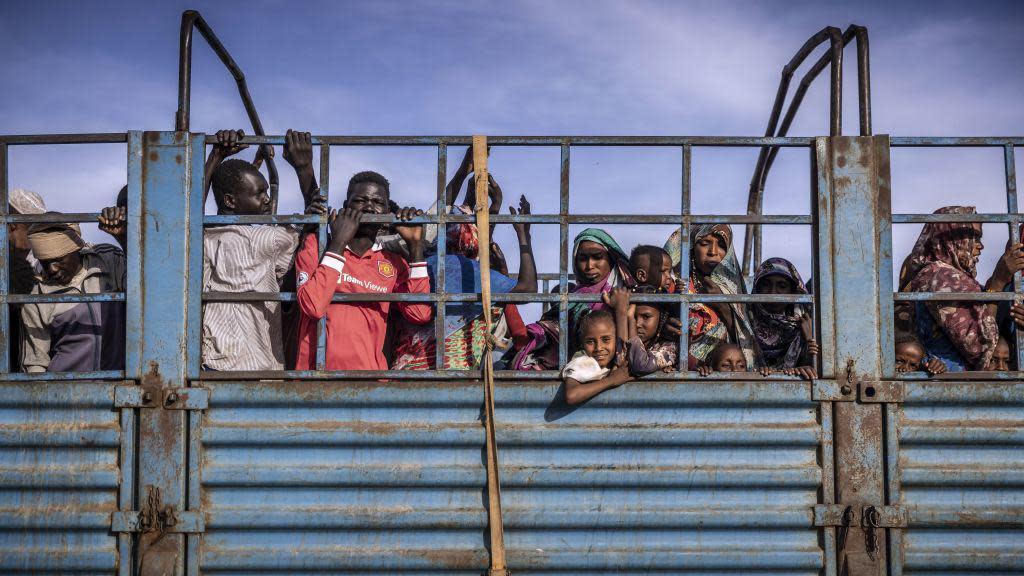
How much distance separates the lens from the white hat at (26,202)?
3.81m

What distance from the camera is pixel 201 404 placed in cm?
302

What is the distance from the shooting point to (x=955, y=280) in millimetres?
3457

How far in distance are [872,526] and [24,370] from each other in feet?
10.6

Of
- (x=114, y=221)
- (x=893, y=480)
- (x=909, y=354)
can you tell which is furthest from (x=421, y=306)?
(x=909, y=354)

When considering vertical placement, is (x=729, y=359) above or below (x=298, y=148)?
below

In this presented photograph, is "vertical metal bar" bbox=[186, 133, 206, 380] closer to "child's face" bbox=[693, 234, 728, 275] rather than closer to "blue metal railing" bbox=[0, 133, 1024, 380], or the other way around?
"blue metal railing" bbox=[0, 133, 1024, 380]

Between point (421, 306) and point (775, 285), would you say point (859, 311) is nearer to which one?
point (775, 285)

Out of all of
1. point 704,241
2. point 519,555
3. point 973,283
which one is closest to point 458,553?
point 519,555

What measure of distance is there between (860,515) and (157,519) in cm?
241

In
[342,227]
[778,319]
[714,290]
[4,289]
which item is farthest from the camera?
[714,290]

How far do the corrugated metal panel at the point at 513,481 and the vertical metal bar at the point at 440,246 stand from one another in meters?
0.14

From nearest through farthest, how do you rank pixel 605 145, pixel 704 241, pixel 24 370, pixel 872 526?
pixel 872 526 → pixel 605 145 → pixel 24 370 → pixel 704 241

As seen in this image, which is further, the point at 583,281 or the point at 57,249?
the point at 583,281

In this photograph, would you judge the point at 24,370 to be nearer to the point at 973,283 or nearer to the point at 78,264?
the point at 78,264
